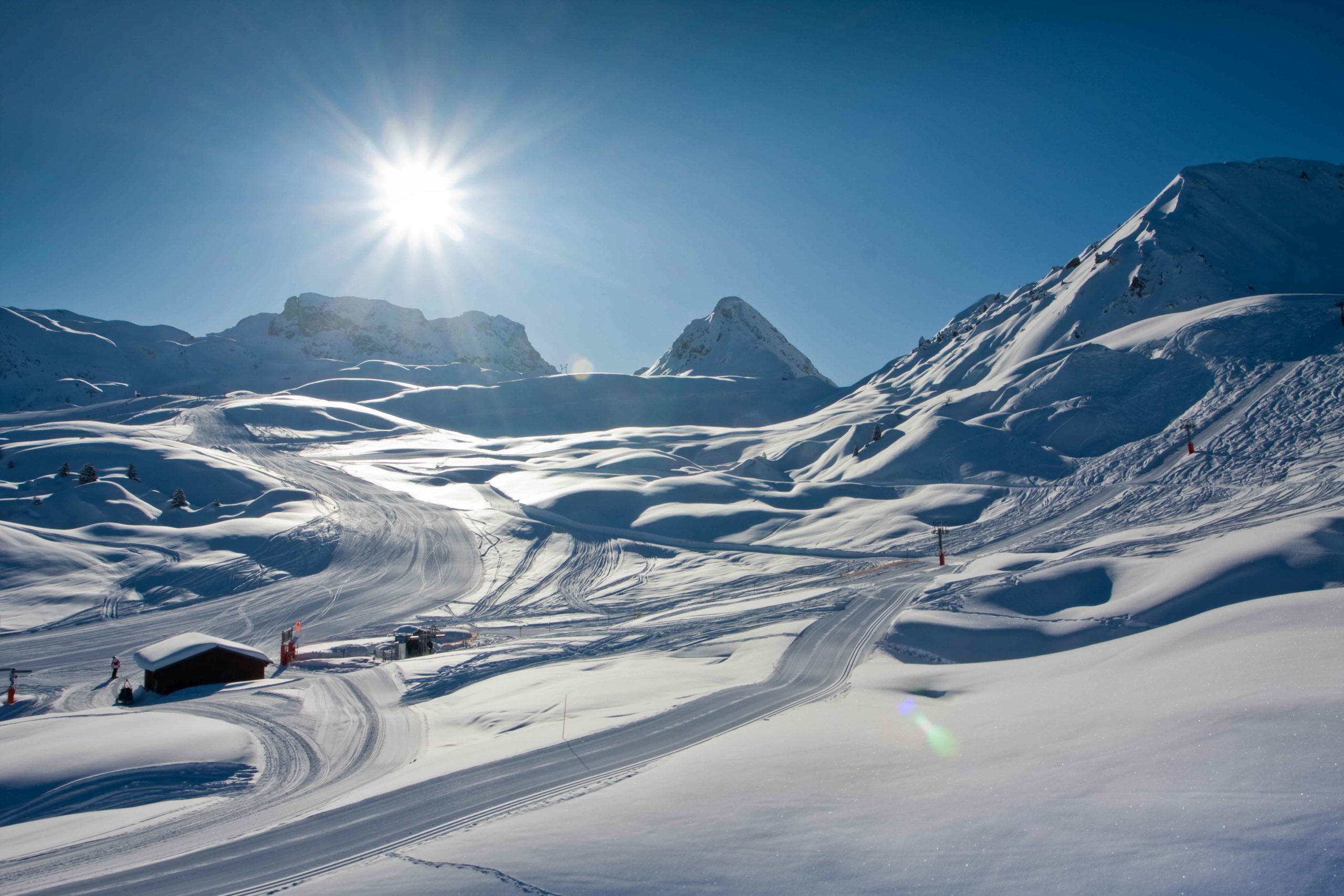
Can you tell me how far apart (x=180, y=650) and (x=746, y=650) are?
1782 cm

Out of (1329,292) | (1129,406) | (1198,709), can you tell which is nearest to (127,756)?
(1198,709)

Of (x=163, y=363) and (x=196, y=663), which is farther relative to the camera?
(x=163, y=363)

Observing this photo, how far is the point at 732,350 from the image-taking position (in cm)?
17012

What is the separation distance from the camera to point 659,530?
1703 inches

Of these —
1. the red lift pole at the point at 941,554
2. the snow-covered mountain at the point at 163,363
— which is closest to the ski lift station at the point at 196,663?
the red lift pole at the point at 941,554

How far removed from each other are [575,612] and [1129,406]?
138 feet

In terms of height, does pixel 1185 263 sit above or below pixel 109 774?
above

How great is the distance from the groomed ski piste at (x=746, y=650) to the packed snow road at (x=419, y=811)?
0.08 meters

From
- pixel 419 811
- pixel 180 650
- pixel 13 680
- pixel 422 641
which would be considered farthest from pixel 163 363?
pixel 419 811

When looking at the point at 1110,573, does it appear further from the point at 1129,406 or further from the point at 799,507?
the point at 1129,406

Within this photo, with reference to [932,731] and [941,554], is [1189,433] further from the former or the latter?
[932,731]

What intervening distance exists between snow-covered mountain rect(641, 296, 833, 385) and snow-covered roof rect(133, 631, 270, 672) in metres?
137

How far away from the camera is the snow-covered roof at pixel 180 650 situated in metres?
22.5

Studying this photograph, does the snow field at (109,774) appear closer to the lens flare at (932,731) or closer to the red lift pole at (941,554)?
the lens flare at (932,731)
